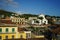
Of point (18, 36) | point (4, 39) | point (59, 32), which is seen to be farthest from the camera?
point (59, 32)

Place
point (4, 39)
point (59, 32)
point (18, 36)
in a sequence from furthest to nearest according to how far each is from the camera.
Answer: point (59, 32), point (18, 36), point (4, 39)

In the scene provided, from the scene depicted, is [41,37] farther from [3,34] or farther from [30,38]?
[3,34]

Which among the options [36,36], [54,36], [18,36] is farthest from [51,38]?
[18,36]

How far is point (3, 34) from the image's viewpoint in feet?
14.6

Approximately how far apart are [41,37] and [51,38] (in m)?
0.35

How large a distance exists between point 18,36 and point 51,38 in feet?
2.72

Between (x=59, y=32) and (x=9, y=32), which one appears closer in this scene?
(x=9, y=32)

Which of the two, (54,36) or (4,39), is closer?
(4,39)

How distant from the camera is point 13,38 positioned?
4.36 meters

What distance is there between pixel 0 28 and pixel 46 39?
1.13 metres

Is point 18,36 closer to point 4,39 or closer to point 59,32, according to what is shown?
point 4,39

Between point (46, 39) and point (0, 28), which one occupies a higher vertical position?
point (0, 28)

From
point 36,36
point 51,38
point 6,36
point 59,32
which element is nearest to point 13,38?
point 6,36

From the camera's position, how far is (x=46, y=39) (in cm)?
460
